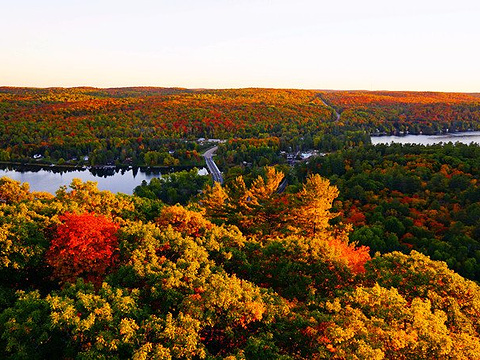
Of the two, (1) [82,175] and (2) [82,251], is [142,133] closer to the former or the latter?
(1) [82,175]

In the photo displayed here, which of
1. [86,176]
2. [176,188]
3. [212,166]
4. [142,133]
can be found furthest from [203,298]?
[142,133]

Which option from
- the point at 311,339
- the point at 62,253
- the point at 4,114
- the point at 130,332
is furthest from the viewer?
the point at 4,114

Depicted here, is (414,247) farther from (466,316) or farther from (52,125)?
(52,125)

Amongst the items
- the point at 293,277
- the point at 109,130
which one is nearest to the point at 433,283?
the point at 293,277

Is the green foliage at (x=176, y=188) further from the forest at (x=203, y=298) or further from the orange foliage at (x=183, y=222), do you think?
the forest at (x=203, y=298)

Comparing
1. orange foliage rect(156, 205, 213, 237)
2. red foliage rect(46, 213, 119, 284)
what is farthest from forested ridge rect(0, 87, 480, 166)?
red foliage rect(46, 213, 119, 284)

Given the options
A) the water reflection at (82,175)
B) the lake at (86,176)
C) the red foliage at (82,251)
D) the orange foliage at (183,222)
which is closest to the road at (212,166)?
the lake at (86,176)
